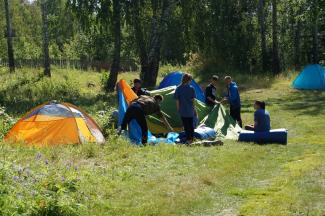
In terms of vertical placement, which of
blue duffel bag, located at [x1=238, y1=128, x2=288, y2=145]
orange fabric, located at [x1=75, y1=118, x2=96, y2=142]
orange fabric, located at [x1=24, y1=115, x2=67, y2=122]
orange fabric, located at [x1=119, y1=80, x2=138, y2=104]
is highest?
orange fabric, located at [x1=119, y1=80, x2=138, y2=104]

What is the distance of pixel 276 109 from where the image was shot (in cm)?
1852

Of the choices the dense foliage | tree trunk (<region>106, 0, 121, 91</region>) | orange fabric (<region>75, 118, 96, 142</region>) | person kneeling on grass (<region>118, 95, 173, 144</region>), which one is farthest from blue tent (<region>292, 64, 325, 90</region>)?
orange fabric (<region>75, 118, 96, 142</region>)

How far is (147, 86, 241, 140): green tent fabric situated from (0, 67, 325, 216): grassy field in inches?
51.1

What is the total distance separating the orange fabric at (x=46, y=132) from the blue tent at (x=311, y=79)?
1647 cm

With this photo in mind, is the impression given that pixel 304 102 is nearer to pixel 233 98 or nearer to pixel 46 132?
pixel 233 98

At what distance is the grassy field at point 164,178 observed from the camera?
21.0 ft

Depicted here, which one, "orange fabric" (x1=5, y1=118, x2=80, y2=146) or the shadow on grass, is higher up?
"orange fabric" (x1=5, y1=118, x2=80, y2=146)

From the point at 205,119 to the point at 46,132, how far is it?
4663 mm

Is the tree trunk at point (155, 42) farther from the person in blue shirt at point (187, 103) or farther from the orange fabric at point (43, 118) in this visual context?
the orange fabric at point (43, 118)

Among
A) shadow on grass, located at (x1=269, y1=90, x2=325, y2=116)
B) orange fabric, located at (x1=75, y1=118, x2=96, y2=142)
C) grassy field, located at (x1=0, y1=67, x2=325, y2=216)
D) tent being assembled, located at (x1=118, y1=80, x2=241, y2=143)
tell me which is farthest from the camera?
shadow on grass, located at (x1=269, y1=90, x2=325, y2=116)

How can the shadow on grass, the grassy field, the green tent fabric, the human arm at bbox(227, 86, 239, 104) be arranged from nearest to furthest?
the grassy field, the green tent fabric, the human arm at bbox(227, 86, 239, 104), the shadow on grass

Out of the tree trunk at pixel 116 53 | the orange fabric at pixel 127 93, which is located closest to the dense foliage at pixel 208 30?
the tree trunk at pixel 116 53

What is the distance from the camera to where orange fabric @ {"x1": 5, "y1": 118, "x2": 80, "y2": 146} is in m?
11.2

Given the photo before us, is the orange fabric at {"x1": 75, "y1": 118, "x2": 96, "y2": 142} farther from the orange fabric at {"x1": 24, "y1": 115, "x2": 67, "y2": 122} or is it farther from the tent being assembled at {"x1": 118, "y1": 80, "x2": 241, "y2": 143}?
the tent being assembled at {"x1": 118, "y1": 80, "x2": 241, "y2": 143}
